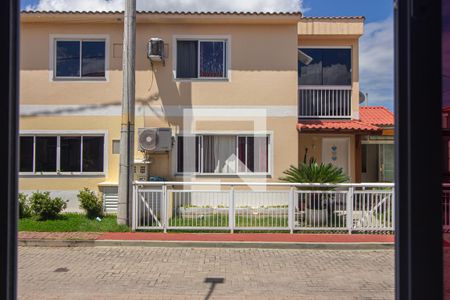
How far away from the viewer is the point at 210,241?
9742mm

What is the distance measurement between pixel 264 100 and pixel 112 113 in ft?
15.5

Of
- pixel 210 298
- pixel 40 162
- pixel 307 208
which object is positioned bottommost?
pixel 210 298

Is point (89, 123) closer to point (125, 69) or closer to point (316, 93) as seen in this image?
point (125, 69)

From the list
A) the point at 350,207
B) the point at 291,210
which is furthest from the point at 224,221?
the point at 350,207

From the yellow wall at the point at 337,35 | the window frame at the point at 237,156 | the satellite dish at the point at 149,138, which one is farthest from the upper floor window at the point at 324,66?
the satellite dish at the point at 149,138

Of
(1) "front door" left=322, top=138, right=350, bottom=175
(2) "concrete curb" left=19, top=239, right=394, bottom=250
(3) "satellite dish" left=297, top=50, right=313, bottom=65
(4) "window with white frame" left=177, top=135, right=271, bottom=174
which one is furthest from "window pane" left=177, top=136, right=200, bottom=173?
(3) "satellite dish" left=297, top=50, right=313, bottom=65

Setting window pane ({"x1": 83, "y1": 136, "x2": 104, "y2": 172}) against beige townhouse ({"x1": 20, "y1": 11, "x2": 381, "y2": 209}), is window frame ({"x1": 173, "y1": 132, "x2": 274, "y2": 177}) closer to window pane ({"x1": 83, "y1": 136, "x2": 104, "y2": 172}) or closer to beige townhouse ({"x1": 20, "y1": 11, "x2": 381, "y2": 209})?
beige townhouse ({"x1": 20, "y1": 11, "x2": 381, "y2": 209})

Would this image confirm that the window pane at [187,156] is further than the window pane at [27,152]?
Yes

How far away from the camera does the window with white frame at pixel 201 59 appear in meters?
14.1

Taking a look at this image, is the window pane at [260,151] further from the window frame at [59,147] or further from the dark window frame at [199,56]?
the window frame at [59,147]

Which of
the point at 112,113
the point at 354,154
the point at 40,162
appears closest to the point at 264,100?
the point at 354,154

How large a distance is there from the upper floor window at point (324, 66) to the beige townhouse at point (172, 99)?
1.83 meters

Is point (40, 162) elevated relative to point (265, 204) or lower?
elevated

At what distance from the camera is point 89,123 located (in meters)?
14.0
